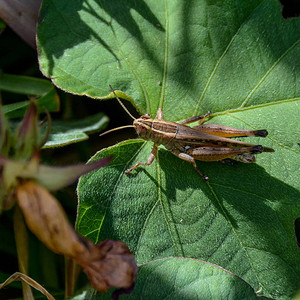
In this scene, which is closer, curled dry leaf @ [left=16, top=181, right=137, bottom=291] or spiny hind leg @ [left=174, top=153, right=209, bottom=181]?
curled dry leaf @ [left=16, top=181, right=137, bottom=291]

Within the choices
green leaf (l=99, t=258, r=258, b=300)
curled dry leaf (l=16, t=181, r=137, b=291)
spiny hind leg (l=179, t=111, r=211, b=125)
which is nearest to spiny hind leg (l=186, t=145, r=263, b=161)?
spiny hind leg (l=179, t=111, r=211, b=125)

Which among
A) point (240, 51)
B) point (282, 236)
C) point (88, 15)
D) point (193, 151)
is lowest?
point (282, 236)

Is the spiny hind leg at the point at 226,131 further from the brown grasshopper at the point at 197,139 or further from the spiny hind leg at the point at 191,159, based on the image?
the spiny hind leg at the point at 191,159

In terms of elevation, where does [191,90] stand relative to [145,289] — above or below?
above

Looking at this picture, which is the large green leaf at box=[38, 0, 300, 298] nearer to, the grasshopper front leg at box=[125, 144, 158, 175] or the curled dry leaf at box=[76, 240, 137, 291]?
the grasshopper front leg at box=[125, 144, 158, 175]

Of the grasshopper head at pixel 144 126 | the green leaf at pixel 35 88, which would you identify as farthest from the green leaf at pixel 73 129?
the grasshopper head at pixel 144 126

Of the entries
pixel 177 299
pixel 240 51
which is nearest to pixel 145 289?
pixel 177 299

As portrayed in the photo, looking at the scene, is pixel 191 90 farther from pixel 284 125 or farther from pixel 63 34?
pixel 63 34
